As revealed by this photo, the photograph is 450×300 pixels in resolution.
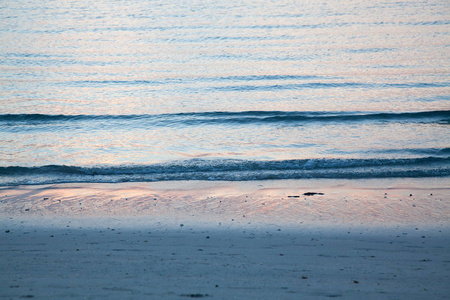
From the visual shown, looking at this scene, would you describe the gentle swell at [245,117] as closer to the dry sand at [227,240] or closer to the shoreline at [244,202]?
the shoreline at [244,202]

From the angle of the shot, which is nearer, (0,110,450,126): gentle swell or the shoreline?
the shoreline

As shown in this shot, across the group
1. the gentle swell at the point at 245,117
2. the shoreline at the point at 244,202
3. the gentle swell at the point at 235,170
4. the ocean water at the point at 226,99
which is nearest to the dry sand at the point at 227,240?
the shoreline at the point at 244,202

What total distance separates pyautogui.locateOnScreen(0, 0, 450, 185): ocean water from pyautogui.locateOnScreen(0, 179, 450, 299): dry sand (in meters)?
1.21

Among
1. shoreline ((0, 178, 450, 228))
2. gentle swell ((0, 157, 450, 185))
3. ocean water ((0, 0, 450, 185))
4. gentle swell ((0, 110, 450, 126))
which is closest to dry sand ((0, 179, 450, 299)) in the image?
shoreline ((0, 178, 450, 228))

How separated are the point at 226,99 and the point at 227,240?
10.5 meters

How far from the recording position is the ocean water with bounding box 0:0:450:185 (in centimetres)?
898

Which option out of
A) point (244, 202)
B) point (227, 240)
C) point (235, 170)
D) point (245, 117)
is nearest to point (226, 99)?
point (245, 117)

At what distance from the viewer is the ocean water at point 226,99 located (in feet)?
29.5

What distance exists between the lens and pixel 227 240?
532 cm

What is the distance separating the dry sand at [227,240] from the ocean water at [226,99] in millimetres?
1208

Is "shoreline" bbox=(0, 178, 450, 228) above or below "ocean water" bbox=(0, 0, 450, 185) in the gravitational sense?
below

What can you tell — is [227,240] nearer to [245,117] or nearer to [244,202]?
[244,202]

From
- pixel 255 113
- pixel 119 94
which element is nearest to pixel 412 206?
pixel 255 113

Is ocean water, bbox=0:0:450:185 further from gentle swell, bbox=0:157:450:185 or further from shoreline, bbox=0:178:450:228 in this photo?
shoreline, bbox=0:178:450:228
